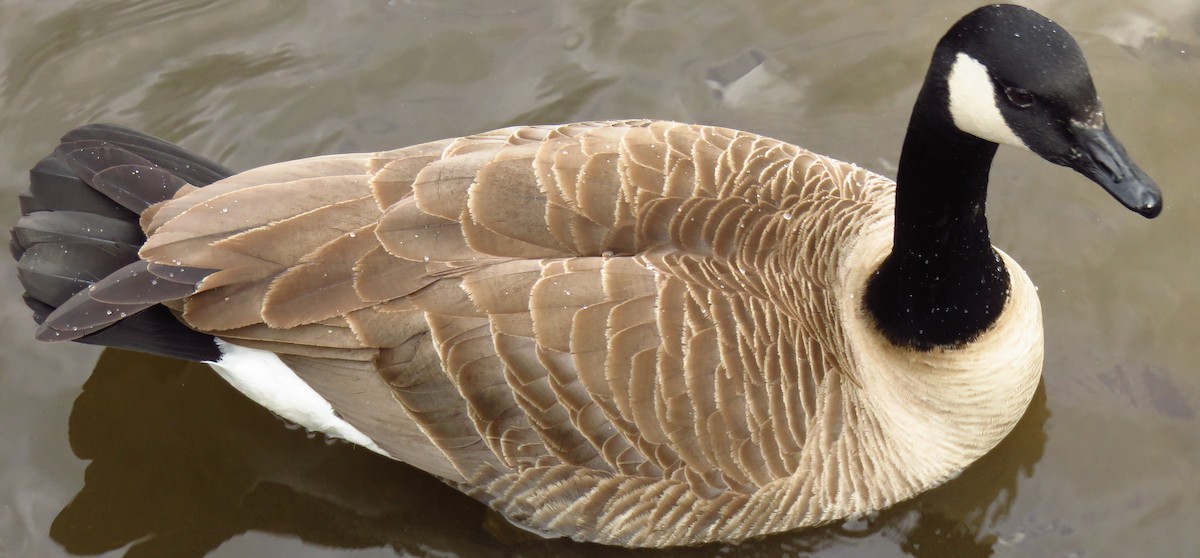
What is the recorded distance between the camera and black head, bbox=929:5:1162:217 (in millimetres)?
3084

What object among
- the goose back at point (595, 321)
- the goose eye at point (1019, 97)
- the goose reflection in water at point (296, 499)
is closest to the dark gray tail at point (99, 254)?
the goose back at point (595, 321)

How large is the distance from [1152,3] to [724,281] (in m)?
3.51

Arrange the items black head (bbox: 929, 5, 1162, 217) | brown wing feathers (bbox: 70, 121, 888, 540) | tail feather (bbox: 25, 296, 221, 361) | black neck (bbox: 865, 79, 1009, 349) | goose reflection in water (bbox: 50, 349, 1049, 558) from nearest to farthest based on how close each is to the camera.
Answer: black head (bbox: 929, 5, 1162, 217), black neck (bbox: 865, 79, 1009, 349), brown wing feathers (bbox: 70, 121, 888, 540), tail feather (bbox: 25, 296, 221, 361), goose reflection in water (bbox: 50, 349, 1049, 558)

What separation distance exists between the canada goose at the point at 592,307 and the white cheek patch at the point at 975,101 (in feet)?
0.46

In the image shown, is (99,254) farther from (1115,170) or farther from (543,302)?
(1115,170)

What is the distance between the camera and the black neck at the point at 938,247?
3.40 meters

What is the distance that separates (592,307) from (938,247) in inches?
44.5

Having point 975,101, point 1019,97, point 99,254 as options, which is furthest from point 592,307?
point 99,254

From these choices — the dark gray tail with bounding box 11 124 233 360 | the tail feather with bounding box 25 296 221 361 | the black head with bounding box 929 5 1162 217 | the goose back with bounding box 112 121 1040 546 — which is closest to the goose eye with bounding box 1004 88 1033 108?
the black head with bounding box 929 5 1162 217

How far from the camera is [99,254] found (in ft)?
12.9

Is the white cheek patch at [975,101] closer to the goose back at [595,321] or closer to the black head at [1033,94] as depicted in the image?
the black head at [1033,94]

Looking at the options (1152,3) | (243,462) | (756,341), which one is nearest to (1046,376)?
(756,341)

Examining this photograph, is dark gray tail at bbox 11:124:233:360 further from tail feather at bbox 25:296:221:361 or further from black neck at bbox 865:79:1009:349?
black neck at bbox 865:79:1009:349

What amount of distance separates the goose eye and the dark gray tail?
8.44ft
